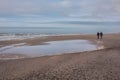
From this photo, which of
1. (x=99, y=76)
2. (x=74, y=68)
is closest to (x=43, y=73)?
(x=74, y=68)

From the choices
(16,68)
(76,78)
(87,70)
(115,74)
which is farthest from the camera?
(16,68)

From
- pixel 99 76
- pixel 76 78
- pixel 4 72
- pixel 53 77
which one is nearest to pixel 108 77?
pixel 99 76

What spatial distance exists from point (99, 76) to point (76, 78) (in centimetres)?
121

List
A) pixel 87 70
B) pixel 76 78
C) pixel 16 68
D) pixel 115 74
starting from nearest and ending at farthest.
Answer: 1. pixel 76 78
2. pixel 115 74
3. pixel 87 70
4. pixel 16 68

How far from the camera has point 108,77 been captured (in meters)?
11.2

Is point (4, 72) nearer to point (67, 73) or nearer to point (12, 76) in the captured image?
point (12, 76)

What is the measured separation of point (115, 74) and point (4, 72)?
5920mm

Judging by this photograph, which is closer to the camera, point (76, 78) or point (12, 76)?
point (76, 78)

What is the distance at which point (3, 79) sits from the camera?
11.4 m

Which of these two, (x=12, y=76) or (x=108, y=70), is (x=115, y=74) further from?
(x=12, y=76)

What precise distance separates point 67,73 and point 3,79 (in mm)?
3130

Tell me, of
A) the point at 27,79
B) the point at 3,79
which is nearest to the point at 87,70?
the point at 27,79

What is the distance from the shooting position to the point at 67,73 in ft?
39.5

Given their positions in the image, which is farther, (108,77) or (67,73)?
(67,73)
